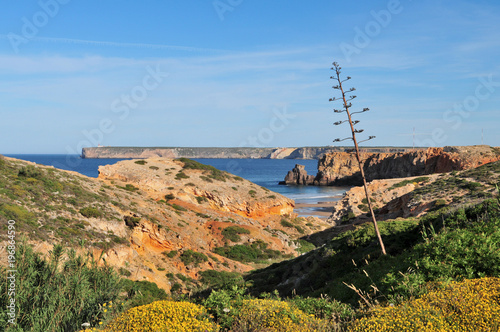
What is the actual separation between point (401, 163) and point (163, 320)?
13528cm

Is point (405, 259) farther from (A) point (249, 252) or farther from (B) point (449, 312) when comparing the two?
(A) point (249, 252)

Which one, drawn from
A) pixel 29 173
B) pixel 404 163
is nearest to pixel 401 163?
pixel 404 163

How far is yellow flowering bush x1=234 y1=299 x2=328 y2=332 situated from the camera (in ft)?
24.9

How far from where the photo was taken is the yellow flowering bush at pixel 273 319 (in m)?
7.60

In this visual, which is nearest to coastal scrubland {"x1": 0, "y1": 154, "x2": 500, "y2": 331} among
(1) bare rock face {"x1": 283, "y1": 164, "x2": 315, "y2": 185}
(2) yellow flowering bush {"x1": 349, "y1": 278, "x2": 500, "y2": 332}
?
Answer: (2) yellow flowering bush {"x1": 349, "y1": 278, "x2": 500, "y2": 332}

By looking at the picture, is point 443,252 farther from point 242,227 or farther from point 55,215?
point 242,227

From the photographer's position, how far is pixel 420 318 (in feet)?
22.4

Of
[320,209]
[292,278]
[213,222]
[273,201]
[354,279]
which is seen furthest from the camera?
[320,209]

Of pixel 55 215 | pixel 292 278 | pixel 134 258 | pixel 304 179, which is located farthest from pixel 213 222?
pixel 304 179

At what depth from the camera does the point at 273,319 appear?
783 centimetres

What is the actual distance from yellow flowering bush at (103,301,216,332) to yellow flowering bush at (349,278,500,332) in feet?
10.9

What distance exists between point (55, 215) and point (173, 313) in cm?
2390

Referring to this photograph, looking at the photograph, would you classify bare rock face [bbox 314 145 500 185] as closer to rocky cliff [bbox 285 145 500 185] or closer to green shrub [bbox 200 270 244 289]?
rocky cliff [bbox 285 145 500 185]

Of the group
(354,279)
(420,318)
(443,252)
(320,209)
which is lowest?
(320,209)
